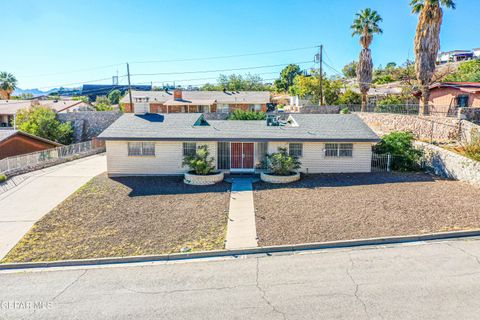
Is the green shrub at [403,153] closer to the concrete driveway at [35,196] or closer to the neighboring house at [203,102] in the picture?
the concrete driveway at [35,196]

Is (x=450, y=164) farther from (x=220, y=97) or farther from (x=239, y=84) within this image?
(x=239, y=84)

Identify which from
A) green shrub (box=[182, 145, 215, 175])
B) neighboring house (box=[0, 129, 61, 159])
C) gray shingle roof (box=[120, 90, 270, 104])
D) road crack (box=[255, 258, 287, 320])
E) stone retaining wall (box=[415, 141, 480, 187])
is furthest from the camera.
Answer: gray shingle roof (box=[120, 90, 270, 104])

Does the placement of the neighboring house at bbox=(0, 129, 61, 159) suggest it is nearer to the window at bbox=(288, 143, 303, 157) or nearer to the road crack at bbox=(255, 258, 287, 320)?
the window at bbox=(288, 143, 303, 157)

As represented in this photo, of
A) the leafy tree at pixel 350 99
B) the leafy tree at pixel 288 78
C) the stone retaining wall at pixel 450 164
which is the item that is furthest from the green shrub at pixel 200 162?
the leafy tree at pixel 288 78

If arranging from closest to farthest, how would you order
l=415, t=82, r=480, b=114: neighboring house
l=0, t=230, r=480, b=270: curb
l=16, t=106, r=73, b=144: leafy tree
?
l=0, t=230, r=480, b=270: curb < l=415, t=82, r=480, b=114: neighboring house < l=16, t=106, r=73, b=144: leafy tree

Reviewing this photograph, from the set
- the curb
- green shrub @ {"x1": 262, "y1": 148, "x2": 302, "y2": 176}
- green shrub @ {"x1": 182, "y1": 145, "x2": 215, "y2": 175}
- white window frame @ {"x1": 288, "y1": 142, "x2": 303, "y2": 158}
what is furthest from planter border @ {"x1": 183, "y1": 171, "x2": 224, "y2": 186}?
the curb

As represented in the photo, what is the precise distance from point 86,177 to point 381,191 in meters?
16.4

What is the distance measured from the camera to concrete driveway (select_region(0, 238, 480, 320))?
671 centimetres

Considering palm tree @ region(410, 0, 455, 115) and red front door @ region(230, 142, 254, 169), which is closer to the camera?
red front door @ region(230, 142, 254, 169)

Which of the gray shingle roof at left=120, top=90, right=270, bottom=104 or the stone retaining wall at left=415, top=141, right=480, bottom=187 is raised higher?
the gray shingle roof at left=120, top=90, right=270, bottom=104

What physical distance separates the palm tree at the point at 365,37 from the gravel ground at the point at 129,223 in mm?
25508

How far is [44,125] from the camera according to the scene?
115ft

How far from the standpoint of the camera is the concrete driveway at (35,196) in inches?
480

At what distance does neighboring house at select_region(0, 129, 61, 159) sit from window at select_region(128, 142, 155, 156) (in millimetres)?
12209
